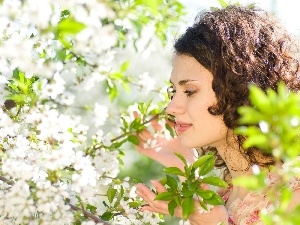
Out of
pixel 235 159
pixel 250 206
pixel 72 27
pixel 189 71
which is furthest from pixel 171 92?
pixel 72 27

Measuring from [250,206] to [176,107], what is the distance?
350 millimetres

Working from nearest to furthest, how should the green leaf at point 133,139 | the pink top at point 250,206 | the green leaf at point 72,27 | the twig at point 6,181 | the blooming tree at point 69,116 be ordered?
1. the green leaf at point 72,27
2. the blooming tree at point 69,116
3. the twig at point 6,181
4. the pink top at point 250,206
5. the green leaf at point 133,139

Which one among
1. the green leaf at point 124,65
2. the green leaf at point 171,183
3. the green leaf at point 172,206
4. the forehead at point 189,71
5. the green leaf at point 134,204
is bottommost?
the green leaf at point 134,204

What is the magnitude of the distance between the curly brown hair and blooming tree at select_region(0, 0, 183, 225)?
0.34 ft

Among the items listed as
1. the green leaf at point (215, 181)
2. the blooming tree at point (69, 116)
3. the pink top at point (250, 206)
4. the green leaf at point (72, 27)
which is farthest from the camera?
the pink top at point (250, 206)

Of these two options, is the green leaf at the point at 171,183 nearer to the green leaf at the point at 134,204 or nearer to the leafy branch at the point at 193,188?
the leafy branch at the point at 193,188

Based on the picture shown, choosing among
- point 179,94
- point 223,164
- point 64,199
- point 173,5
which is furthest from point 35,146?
point 223,164

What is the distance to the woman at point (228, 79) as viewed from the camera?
176cm

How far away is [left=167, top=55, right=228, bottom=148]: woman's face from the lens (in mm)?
1747

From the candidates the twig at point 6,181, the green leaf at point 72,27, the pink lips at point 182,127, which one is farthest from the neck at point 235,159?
the green leaf at point 72,27

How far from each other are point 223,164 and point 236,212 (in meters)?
0.32

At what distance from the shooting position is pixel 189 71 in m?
1.78

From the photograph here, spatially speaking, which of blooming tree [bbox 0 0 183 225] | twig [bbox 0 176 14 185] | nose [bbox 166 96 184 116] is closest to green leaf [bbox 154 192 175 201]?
blooming tree [bbox 0 0 183 225]

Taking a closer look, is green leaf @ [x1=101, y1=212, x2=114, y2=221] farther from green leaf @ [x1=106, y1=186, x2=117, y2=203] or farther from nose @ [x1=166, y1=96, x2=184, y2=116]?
nose @ [x1=166, y1=96, x2=184, y2=116]
